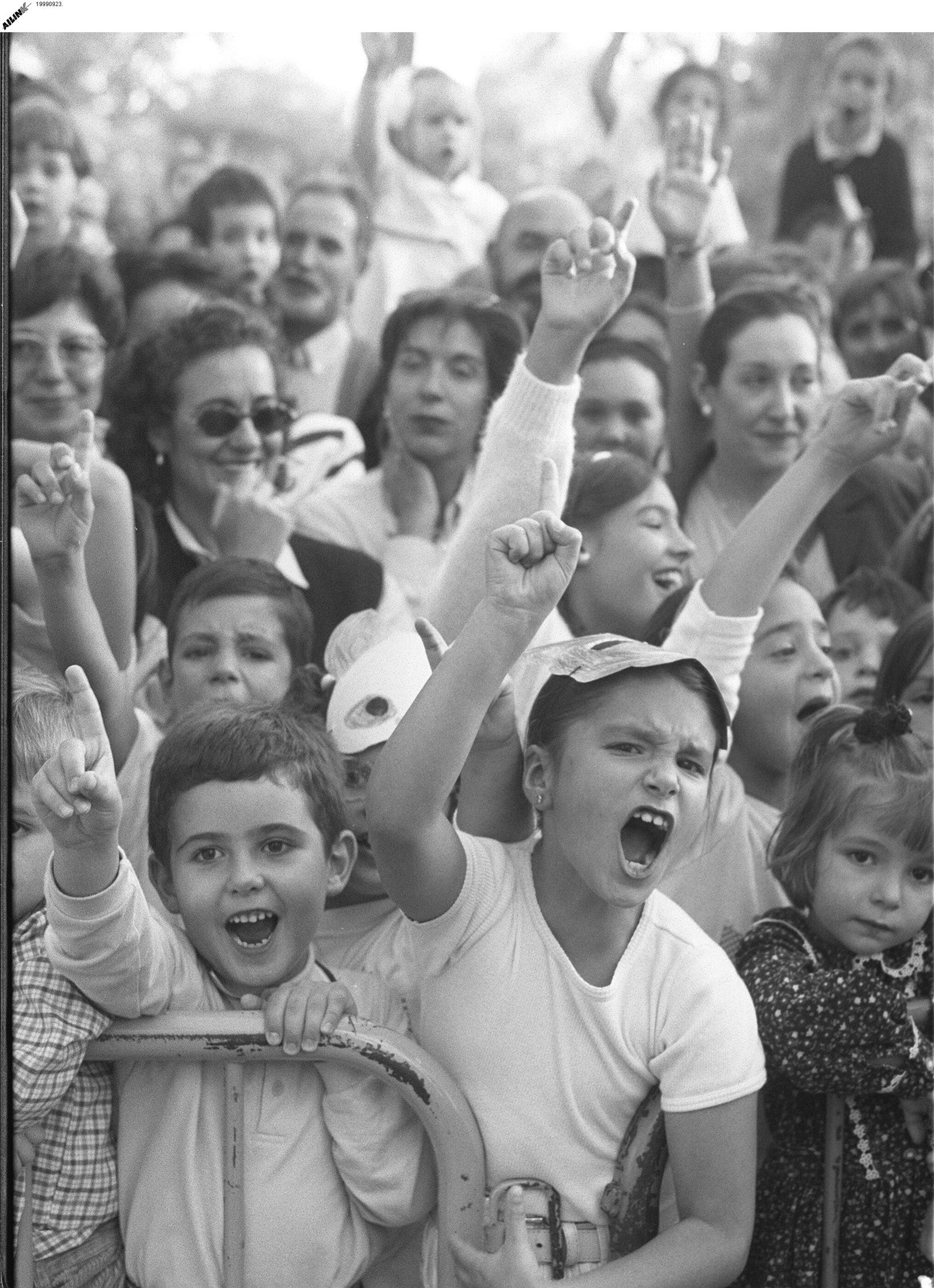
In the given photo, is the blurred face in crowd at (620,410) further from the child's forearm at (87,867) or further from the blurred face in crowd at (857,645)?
the child's forearm at (87,867)

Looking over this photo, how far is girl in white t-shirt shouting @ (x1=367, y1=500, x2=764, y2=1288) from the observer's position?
1613 mm

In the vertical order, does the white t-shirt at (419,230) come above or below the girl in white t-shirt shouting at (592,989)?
above

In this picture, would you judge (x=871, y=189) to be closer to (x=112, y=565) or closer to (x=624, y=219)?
(x=624, y=219)

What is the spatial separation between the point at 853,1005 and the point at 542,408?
0.80 metres

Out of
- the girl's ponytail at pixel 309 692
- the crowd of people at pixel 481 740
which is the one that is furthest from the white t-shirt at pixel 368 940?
the girl's ponytail at pixel 309 692

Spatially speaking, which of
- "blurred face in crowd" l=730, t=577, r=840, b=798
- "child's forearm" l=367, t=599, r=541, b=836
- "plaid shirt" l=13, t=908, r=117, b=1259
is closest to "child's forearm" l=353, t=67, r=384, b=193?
"blurred face in crowd" l=730, t=577, r=840, b=798

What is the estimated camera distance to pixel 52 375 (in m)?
2.33

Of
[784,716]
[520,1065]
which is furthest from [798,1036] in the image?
[784,716]

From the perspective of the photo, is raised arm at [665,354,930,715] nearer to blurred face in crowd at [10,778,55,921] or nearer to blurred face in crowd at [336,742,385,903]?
blurred face in crowd at [336,742,385,903]

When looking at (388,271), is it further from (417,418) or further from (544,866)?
(544,866)

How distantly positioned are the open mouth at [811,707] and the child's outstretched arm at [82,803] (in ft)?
3.34

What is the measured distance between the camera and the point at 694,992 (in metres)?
1.65

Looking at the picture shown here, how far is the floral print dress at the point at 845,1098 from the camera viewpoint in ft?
5.49

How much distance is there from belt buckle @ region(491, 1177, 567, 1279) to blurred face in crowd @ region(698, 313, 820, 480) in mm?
1160
